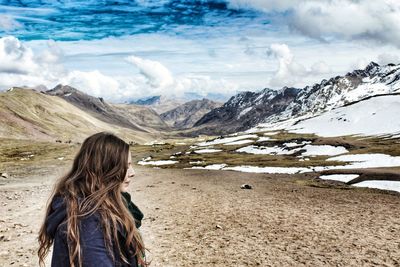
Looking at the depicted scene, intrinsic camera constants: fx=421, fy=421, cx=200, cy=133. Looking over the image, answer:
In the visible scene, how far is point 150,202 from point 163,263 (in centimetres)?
1677

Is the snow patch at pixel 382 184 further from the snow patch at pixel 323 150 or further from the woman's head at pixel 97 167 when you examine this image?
the snow patch at pixel 323 150

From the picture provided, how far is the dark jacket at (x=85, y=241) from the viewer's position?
455cm

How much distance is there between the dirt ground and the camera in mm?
18297

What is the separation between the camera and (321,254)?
18641mm

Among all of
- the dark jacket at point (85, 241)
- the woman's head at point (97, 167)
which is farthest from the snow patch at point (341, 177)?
the dark jacket at point (85, 241)

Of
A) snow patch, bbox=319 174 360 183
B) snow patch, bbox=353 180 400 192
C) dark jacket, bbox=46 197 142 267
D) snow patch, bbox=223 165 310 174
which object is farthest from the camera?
snow patch, bbox=223 165 310 174

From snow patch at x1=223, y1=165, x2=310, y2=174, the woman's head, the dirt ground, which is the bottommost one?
snow patch at x1=223, y1=165, x2=310, y2=174

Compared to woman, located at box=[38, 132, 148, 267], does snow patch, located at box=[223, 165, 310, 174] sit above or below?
below

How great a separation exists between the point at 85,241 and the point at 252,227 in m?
20.3

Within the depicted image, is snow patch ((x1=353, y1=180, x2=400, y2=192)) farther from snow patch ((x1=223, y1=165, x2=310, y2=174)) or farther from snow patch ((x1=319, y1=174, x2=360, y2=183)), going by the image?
snow patch ((x1=223, y1=165, x2=310, y2=174))

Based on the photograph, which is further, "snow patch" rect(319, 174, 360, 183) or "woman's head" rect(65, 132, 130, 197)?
"snow patch" rect(319, 174, 360, 183)

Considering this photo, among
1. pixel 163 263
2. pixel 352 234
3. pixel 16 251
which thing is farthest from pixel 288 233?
pixel 16 251

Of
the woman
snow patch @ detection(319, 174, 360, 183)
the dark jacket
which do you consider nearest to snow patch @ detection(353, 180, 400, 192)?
snow patch @ detection(319, 174, 360, 183)

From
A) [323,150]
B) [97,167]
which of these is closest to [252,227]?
[97,167]
